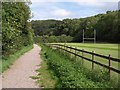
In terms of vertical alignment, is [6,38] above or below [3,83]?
above

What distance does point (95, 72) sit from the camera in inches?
535

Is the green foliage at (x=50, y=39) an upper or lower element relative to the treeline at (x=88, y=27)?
lower

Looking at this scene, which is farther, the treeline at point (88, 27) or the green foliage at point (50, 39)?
the green foliage at point (50, 39)

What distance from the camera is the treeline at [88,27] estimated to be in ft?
380

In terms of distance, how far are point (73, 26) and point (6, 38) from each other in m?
143

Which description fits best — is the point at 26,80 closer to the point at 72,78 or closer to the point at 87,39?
the point at 72,78

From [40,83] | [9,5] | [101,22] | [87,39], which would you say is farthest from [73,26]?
[40,83]

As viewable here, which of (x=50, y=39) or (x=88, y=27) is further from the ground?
(x=88, y=27)

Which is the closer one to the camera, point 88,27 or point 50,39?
point 50,39

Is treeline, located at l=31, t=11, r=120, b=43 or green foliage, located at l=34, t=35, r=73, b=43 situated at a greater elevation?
treeline, located at l=31, t=11, r=120, b=43

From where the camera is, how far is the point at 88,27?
14450 cm

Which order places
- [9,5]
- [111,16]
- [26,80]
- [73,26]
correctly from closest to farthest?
[26,80]
[9,5]
[111,16]
[73,26]

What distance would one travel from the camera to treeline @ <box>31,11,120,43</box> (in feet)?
380

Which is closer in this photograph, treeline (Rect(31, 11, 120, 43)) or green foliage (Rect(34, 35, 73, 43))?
treeline (Rect(31, 11, 120, 43))
